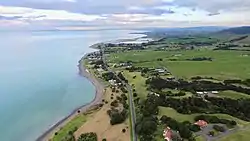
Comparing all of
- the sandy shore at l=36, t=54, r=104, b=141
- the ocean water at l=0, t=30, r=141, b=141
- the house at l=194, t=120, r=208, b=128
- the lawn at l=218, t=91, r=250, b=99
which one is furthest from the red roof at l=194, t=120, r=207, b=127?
the ocean water at l=0, t=30, r=141, b=141

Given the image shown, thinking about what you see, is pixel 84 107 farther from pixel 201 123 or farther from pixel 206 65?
pixel 206 65

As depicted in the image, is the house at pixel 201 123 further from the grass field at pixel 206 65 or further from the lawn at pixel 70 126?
the grass field at pixel 206 65

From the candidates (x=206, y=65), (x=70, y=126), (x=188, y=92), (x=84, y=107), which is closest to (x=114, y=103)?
(x=84, y=107)

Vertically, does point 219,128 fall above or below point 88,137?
above

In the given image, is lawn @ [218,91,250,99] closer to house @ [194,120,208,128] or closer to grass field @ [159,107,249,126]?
grass field @ [159,107,249,126]

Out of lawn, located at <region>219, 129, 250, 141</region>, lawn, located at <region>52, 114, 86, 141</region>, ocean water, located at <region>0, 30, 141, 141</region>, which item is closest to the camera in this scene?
lawn, located at <region>219, 129, 250, 141</region>

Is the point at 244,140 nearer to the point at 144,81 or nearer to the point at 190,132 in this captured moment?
the point at 190,132

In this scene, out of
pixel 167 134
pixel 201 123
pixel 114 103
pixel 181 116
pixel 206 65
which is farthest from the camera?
pixel 206 65

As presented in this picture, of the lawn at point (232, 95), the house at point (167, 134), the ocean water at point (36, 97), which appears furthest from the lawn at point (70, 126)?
the lawn at point (232, 95)
